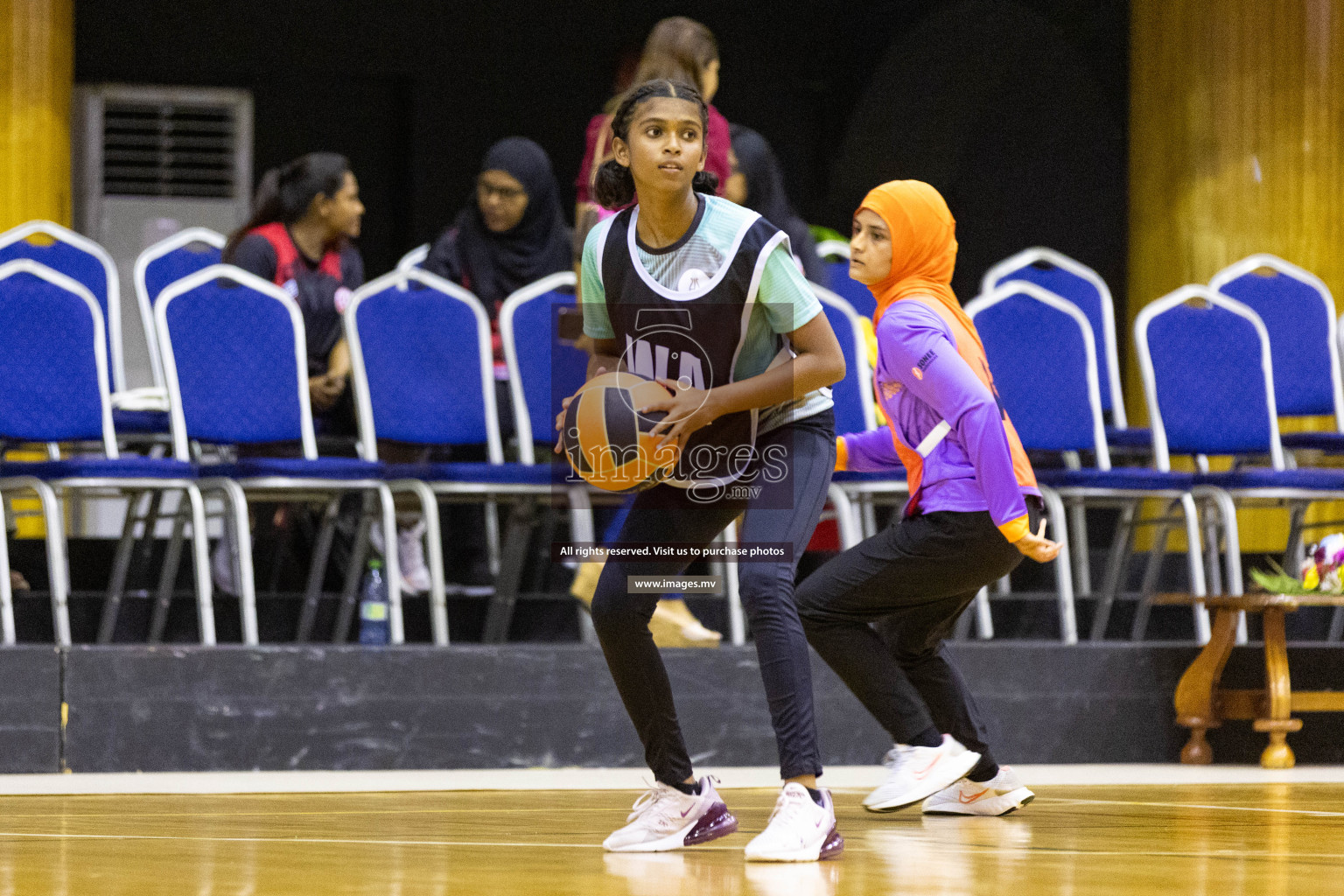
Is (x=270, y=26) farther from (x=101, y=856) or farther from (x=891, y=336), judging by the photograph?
(x=101, y=856)

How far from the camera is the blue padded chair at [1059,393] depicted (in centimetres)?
473

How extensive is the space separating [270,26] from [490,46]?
1015mm

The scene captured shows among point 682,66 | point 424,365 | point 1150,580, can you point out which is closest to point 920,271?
point 682,66

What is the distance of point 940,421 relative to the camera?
9.80 feet

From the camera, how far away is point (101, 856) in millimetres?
2334

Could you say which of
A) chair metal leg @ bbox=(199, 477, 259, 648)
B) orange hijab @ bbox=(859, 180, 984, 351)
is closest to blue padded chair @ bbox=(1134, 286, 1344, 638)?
orange hijab @ bbox=(859, 180, 984, 351)

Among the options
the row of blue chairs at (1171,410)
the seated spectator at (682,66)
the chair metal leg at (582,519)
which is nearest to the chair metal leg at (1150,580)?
the row of blue chairs at (1171,410)

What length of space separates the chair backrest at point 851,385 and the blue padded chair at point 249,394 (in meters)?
1.19

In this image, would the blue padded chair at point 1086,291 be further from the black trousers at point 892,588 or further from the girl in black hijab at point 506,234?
the black trousers at point 892,588

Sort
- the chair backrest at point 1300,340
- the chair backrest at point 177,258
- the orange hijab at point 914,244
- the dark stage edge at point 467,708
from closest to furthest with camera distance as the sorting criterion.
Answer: the orange hijab at point 914,244, the dark stage edge at point 467,708, the chair backrest at point 177,258, the chair backrest at point 1300,340

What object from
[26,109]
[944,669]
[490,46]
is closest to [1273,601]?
[944,669]

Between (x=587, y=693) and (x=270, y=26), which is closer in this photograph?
(x=587, y=693)

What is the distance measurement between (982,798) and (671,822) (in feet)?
2.41

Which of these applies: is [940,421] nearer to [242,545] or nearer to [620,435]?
[620,435]
